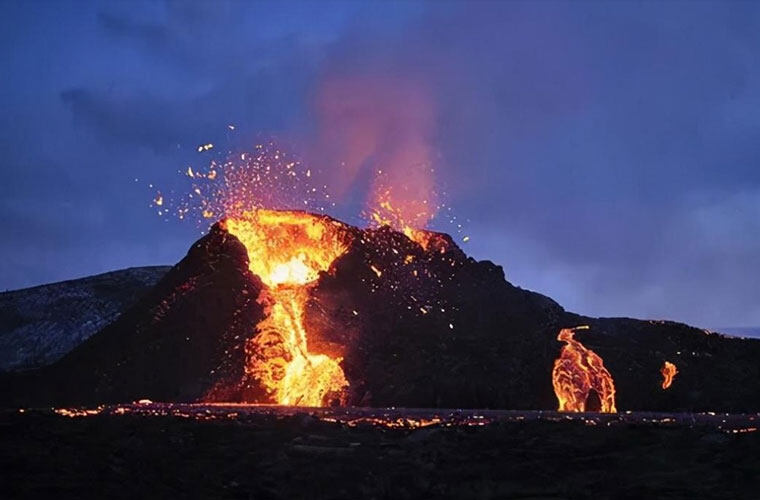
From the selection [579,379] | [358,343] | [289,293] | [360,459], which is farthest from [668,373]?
[360,459]

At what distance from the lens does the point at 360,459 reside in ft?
101

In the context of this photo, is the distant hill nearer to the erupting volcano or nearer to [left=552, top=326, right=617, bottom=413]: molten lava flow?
the erupting volcano

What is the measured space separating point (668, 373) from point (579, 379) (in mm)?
7930

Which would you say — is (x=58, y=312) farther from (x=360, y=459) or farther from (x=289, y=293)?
(x=360, y=459)

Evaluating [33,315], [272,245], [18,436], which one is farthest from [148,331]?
[33,315]

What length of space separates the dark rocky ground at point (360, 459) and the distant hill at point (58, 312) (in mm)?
80585

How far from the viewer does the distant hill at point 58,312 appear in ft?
370

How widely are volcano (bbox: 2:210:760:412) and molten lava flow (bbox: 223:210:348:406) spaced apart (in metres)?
0.10

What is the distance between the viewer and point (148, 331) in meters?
59.6

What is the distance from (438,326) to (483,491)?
113 feet

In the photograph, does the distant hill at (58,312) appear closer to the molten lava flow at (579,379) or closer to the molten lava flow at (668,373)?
the molten lava flow at (579,379)

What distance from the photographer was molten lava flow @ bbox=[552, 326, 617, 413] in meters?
57.2

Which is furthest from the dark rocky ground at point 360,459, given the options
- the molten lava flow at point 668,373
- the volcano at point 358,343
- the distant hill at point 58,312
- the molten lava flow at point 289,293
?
the distant hill at point 58,312

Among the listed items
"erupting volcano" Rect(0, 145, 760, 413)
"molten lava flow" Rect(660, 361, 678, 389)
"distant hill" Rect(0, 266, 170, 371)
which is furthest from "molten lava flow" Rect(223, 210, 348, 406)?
"distant hill" Rect(0, 266, 170, 371)
